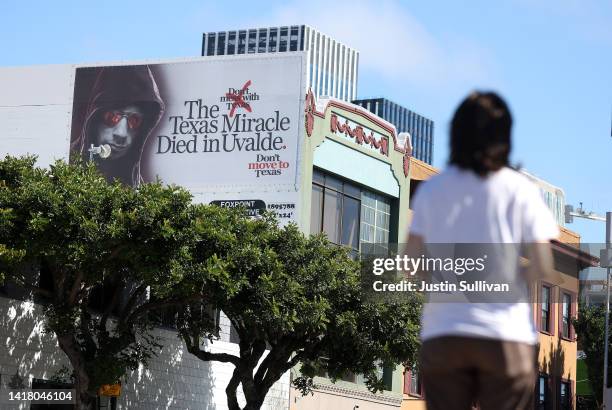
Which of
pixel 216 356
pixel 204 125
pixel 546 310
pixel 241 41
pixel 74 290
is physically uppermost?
pixel 241 41

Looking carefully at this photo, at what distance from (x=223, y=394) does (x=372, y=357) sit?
22.7 ft

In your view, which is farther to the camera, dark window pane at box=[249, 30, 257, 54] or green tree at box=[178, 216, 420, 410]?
dark window pane at box=[249, 30, 257, 54]

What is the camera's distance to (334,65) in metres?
170

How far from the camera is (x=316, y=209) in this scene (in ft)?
121

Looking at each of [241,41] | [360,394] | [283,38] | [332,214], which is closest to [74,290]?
[332,214]

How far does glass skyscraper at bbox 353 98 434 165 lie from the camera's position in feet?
518

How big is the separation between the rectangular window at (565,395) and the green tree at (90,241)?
1326 inches

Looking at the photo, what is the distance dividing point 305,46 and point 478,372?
16292 centimetres

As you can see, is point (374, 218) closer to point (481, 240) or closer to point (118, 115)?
point (118, 115)

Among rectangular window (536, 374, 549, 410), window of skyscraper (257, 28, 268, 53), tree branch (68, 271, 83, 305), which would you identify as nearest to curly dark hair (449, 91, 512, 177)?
tree branch (68, 271, 83, 305)

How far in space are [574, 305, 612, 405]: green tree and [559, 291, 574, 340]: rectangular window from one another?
650 millimetres

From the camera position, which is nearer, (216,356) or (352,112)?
(216,356)

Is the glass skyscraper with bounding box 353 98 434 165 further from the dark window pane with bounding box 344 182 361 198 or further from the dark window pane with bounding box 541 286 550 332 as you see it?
the dark window pane with bounding box 344 182 361 198

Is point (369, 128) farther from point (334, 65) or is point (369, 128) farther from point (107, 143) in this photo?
point (334, 65)
